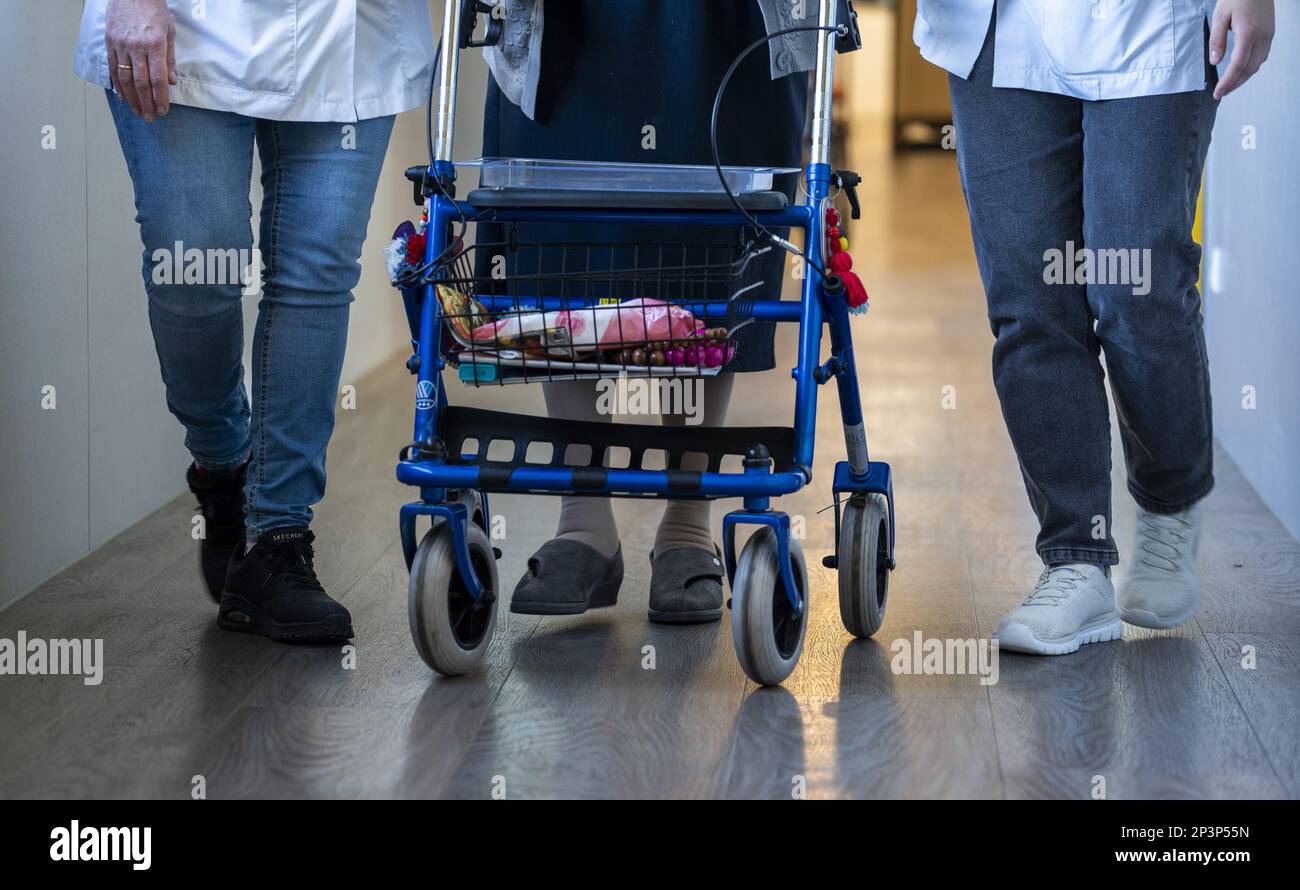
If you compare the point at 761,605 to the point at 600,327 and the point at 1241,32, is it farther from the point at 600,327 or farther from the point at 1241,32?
the point at 1241,32

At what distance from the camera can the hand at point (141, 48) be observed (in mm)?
1615

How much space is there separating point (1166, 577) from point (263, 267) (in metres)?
1.12

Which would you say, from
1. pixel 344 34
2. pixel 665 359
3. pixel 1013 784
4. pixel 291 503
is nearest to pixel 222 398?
pixel 291 503

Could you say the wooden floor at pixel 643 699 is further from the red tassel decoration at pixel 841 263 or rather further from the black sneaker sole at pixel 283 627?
the red tassel decoration at pixel 841 263

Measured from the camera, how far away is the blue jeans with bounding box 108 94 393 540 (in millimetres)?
1695

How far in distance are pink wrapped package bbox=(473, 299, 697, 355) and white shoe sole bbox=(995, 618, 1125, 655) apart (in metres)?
0.54

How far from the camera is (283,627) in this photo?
5.80ft

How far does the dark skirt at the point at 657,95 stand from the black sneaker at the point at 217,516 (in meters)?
0.45

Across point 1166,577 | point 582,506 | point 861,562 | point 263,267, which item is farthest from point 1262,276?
point 263,267
